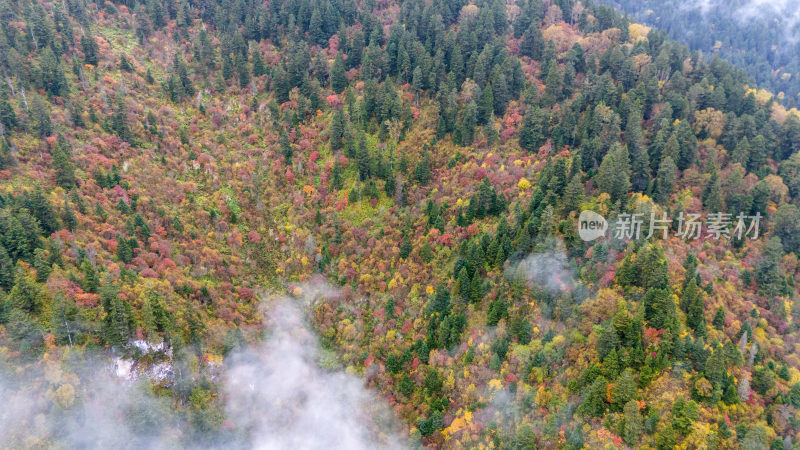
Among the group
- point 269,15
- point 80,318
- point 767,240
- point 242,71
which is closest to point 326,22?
point 269,15

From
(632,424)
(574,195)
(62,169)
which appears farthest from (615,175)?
(62,169)

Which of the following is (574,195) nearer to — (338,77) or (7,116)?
(338,77)

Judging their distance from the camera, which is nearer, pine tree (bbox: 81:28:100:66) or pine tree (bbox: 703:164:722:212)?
pine tree (bbox: 703:164:722:212)

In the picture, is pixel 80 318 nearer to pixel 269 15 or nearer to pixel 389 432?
pixel 389 432

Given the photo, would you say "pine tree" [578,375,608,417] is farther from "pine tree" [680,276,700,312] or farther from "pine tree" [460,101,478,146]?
"pine tree" [460,101,478,146]

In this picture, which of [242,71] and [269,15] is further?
[269,15]

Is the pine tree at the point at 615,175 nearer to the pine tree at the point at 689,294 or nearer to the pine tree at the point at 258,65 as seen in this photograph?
the pine tree at the point at 689,294

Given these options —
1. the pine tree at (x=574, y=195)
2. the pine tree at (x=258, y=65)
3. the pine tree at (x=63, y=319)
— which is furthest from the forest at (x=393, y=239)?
the pine tree at (x=258, y=65)

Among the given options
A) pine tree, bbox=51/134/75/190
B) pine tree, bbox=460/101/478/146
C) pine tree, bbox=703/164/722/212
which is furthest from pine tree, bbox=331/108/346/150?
pine tree, bbox=703/164/722/212

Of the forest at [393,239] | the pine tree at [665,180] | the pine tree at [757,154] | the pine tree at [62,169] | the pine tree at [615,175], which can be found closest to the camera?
the forest at [393,239]
